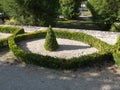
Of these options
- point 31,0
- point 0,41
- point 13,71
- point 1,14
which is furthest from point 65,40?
point 1,14

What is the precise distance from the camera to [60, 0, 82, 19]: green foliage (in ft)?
84.6

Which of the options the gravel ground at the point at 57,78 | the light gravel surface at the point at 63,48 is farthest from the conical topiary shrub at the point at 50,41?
the gravel ground at the point at 57,78

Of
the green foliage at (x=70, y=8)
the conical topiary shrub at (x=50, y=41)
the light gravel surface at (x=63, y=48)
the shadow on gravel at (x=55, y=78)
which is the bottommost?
the shadow on gravel at (x=55, y=78)

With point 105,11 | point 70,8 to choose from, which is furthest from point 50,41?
point 70,8

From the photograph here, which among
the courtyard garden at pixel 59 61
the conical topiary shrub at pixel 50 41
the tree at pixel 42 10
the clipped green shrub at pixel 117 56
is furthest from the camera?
the tree at pixel 42 10

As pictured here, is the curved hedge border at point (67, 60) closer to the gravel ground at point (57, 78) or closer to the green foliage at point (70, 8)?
the gravel ground at point (57, 78)

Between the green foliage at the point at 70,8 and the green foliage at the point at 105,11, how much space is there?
6.24 metres

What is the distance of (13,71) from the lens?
29.1 feet

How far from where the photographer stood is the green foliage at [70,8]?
84.6 ft

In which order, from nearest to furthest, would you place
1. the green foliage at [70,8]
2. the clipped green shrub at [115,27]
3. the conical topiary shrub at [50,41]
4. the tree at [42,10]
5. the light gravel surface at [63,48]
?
1. the light gravel surface at [63,48]
2. the conical topiary shrub at [50,41]
3. the tree at [42,10]
4. the clipped green shrub at [115,27]
5. the green foliage at [70,8]

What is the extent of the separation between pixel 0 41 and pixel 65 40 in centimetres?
362

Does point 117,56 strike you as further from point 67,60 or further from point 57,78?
point 57,78

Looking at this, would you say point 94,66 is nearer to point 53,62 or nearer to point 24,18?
point 53,62

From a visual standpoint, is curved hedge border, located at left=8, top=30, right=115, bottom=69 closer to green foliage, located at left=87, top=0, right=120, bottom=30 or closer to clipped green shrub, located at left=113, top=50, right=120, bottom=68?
clipped green shrub, located at left=113, top=50, right=120, bottom=68
